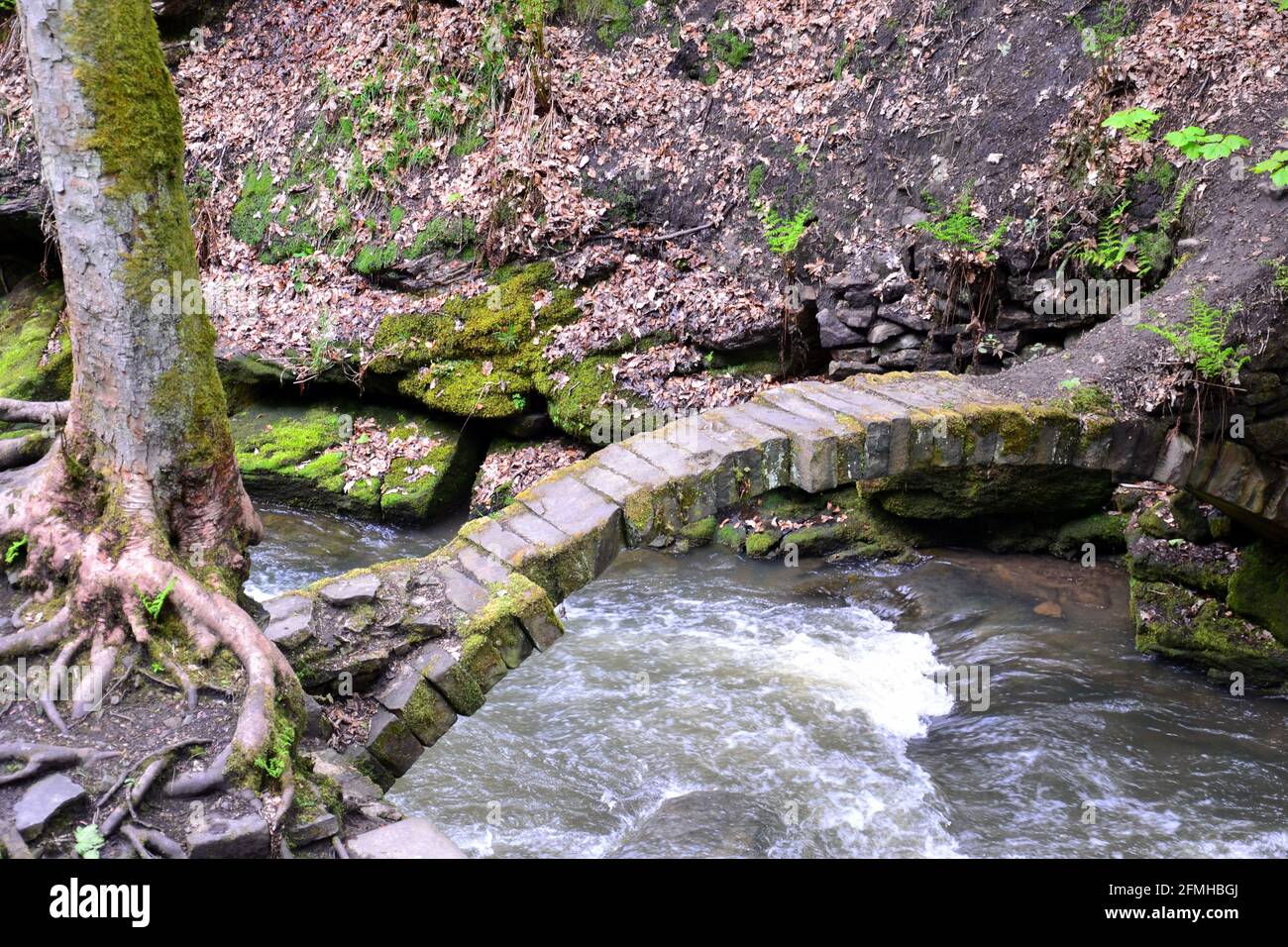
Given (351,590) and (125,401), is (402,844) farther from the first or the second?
(125,401)

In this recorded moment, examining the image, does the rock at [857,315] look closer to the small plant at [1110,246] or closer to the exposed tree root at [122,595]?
the small plant at [1110,246]

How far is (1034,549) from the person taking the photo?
8648mm

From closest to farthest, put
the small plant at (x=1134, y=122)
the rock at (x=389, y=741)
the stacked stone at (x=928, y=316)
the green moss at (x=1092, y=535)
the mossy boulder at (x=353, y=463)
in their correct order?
the rock at (x=389, y=741) → the small plant at (x=1134, y=122) → the stacked stone at (x=928, y=316) → the green moss at (x=1092, y=535) → the mossy boulder at (x=353, y=463)

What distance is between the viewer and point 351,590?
4984mm

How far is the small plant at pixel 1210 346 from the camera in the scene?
18.6 ft

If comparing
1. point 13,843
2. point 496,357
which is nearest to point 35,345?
point 496,357

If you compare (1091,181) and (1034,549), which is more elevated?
(1091,181)

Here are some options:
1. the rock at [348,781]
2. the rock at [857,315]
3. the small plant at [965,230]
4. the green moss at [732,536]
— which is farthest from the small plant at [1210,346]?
the rock at [348,781]

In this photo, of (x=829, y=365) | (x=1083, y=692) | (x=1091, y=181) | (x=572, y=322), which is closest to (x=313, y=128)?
(x=572, y=322)

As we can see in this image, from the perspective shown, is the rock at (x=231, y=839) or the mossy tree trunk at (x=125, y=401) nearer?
the rock at (x=231, y=839)

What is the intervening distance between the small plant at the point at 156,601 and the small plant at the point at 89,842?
0.99 m

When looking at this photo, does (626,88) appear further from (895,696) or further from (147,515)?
(147,515)

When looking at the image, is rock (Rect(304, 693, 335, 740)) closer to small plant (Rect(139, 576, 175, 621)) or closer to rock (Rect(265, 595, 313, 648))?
rock (Rect(265, 595, 313, 648))

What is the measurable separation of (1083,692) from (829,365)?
3.63 m
